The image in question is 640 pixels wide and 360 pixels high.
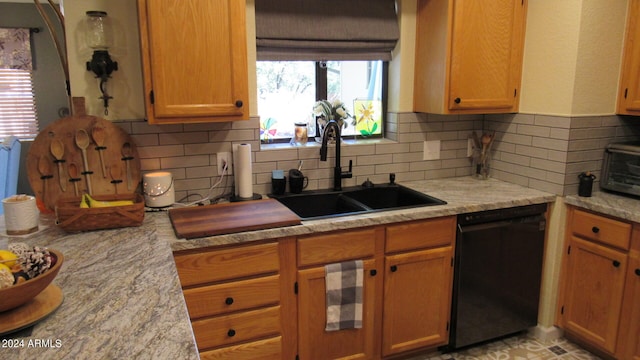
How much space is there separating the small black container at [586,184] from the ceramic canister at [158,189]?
2229 mm

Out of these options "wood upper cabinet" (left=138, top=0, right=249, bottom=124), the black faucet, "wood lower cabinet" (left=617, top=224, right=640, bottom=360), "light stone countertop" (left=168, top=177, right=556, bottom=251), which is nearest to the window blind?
"wood upper cabinet" (left=138, top=0, right=249, bottom=124)

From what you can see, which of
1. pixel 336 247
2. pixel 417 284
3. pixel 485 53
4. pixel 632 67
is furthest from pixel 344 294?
pixel 632 67

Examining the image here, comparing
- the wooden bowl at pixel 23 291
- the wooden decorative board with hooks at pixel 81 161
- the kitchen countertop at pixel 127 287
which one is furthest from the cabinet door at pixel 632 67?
the wooden bowl at pixel 23 291

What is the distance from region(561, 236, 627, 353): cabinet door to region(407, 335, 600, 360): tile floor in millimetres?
110

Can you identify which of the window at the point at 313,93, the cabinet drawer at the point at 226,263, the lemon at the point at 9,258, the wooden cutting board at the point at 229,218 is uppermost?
the window at the point at 313,93

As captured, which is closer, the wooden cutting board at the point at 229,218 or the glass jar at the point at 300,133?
the wooden cutting board at the point at 229,218

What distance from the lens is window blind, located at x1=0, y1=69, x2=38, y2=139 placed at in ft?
16.4

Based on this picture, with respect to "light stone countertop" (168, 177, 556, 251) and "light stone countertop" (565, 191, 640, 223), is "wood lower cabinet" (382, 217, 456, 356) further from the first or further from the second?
"light stone countertop" (565, 191, 640, 223)

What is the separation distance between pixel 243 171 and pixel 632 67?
2208mm

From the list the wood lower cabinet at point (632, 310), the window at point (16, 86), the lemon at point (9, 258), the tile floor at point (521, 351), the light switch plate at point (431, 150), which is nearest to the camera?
the lemon at point (9, 258)

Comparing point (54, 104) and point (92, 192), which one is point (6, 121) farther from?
point (92, 192)

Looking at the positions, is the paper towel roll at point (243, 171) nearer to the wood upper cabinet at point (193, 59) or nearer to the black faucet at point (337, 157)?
the wood upper cabinet at point (193, 59)

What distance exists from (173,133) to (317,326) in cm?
124

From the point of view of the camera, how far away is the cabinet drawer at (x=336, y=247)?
2.17 meters
